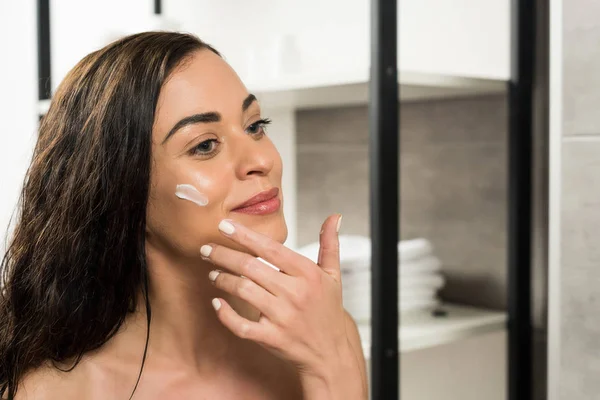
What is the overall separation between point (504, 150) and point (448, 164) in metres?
0.12

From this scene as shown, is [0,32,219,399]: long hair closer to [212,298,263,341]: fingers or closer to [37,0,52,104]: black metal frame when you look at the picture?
[212,298,263,341]: fingers

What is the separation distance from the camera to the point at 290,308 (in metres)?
0.80

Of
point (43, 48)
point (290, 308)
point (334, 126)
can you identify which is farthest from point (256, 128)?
point (43, 48)

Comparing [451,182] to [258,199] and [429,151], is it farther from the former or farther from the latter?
[258,199]

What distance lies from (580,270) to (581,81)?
0.91 feet

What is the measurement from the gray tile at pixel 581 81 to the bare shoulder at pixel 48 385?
0.78 metres

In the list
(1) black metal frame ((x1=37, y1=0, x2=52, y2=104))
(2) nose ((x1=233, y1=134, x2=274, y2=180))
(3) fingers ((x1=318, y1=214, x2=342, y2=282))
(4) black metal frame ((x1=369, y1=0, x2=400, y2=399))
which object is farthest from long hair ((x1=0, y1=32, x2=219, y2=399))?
(1) black metal frame ((x1=37, y1=0, x2=52, y2=104))

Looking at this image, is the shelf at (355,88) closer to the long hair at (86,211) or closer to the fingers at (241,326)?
the long hair at (86,211)

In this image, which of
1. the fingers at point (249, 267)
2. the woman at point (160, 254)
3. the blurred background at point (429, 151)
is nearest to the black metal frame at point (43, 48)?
the blurred background at point (429, 151)

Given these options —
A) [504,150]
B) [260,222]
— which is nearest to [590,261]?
[504,150]

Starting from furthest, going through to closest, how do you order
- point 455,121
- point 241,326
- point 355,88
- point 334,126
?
point 334,126
point 455,121
point 355,88
point 241,326

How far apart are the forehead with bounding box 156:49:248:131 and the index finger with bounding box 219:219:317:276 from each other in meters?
0.13

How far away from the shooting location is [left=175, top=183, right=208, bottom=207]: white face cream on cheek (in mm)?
834

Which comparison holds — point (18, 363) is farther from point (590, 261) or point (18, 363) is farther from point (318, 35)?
point (318, 35)
